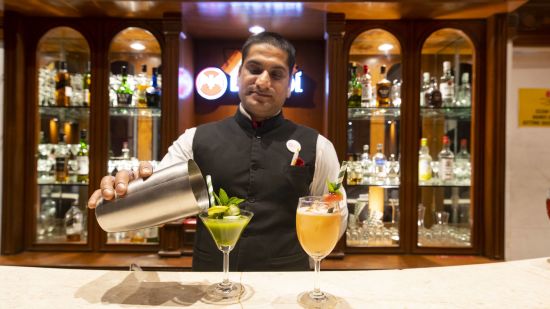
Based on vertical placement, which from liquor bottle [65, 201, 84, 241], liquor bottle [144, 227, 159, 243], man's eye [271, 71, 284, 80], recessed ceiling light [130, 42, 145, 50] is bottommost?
liquor bottle [144, 227, 159, 243]

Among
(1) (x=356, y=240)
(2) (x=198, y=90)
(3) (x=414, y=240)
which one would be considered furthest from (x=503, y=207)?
(2) (x=198, y=90)

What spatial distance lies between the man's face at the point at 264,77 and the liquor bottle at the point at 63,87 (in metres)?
1.87

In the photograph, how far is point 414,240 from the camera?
2826 millimetres

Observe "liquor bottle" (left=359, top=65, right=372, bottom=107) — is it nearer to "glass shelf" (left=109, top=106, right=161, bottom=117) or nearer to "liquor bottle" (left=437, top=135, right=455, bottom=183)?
"liquor bottle" (left=437, top=135, right=455, bottom=183)

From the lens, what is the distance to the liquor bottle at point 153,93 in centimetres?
307

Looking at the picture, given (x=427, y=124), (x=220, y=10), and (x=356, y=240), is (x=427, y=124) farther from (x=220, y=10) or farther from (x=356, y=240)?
(x=220, y=10)

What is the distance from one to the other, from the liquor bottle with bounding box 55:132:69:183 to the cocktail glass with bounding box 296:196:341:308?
2.56m

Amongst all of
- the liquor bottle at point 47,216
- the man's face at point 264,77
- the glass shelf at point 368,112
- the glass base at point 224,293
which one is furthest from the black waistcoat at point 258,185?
the liquor bottle at point 47,216

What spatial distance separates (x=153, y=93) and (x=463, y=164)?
2375 mm

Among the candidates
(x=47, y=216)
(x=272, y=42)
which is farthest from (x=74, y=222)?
(x=272, y=42)

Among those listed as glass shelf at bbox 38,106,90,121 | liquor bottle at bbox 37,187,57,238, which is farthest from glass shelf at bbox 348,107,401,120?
liquor bottle at bbox 37,187,57,238

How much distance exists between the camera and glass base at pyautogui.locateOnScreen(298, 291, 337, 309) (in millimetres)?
950

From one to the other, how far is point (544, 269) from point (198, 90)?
2.80 metres

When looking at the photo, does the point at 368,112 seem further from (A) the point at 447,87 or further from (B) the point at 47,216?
(B) the point at 47,216
